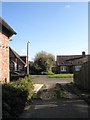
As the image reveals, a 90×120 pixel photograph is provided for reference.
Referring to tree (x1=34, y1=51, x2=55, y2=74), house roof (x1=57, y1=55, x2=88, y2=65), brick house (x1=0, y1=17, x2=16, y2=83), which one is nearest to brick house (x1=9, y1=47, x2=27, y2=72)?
tree (x1=34, y1=51, x2=55, y2=74)

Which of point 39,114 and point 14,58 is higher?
point 14,58

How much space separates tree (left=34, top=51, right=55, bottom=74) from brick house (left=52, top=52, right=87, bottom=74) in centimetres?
403

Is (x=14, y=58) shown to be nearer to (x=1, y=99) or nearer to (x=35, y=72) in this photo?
(x=35, y=72)

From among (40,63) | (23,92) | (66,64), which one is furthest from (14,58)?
(23,92)

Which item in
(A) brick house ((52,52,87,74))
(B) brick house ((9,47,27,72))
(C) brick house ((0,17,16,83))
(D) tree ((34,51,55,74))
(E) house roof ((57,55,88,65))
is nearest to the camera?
(C) brick house ((0,17,16,83))

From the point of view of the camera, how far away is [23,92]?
9953mm

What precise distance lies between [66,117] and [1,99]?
237 centimetres

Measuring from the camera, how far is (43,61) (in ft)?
178

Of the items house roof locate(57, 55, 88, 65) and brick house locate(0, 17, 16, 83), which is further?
house roof locate(57, 55, 88, 65)

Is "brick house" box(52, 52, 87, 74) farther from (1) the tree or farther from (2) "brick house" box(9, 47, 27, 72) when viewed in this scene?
(2) "brick house" box(9, 47, 27, 72)

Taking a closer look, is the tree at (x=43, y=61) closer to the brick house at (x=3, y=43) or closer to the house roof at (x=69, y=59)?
the house roof at (x=69, y=59)

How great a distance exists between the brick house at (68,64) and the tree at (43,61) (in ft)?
13.2

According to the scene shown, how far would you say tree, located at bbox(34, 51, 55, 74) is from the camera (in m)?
53.3

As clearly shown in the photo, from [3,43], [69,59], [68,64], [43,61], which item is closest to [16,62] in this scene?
[43,61]
